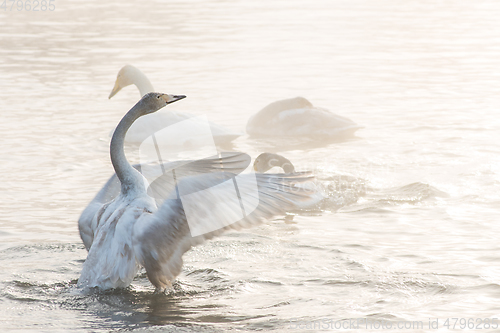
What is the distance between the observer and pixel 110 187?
696 cm

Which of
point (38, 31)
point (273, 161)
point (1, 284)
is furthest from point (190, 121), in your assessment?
point (38, 31)

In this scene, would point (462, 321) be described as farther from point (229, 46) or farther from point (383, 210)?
point (229, 46)

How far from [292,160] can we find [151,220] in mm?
5759

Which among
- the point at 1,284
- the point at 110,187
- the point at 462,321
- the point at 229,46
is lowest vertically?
the point at 462,321

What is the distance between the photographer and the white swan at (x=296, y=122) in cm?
1262

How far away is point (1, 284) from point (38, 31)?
18439 mm

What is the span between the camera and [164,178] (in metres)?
6.97
